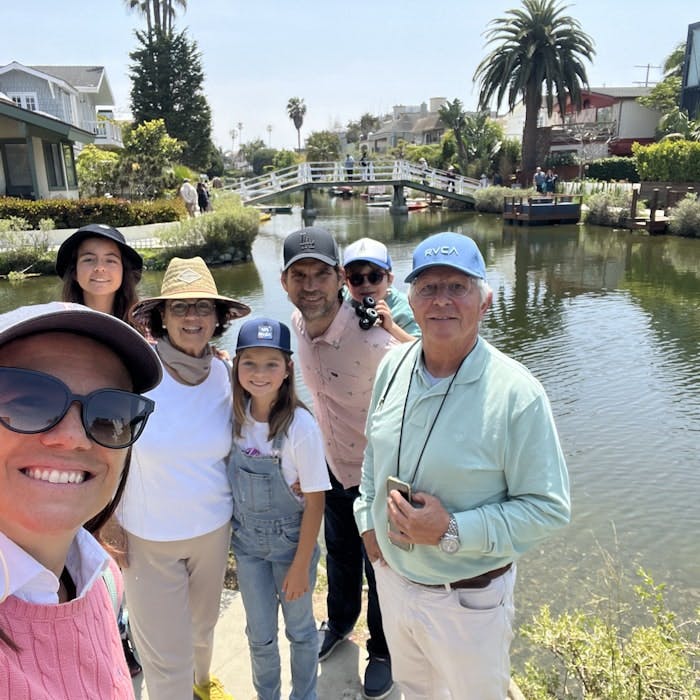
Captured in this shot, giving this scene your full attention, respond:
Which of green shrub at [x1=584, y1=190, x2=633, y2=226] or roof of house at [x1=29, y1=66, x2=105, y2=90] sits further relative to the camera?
roof of house at [x1=29, y1=66, x2=105, y2=90]

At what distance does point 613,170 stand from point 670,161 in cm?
992

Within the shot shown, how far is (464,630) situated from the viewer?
5.83 ft

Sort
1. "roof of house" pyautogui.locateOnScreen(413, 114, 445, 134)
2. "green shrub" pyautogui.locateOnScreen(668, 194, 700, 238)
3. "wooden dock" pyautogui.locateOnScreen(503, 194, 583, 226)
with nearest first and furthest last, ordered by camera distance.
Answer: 1. "green shrub" pyautogui.locateOnScreen(668, 194, 700, 238)
2. "wooden dock" pyautogui.locateOnScreen(503, 194, 583, 226)
3. "roof of house" pyautogui.locateOnScreen(413, 114, 445, 134)

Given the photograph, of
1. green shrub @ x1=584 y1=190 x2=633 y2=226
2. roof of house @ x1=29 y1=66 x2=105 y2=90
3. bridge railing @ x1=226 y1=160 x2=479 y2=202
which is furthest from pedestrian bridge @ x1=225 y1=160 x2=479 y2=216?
roof of house @ x1=29 y1=66 x2=105 y2=90

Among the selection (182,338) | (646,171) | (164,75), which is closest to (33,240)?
(182,338)

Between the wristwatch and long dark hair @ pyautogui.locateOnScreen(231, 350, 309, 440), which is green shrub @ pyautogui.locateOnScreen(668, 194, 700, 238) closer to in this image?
long dark hair @ pyautogui.locateOnScreen(231, 350, 309, 440)

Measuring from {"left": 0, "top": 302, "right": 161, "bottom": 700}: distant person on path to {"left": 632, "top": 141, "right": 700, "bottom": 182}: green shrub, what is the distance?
26.8 metres

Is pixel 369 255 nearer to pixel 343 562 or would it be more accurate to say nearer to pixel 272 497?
pixel 272 497

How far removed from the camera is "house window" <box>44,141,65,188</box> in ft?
74.3

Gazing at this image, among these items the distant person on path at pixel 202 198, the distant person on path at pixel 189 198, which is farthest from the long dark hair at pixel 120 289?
the distant person on path at pixel 202 198

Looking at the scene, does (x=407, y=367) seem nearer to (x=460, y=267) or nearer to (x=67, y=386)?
(x=460, y=267)

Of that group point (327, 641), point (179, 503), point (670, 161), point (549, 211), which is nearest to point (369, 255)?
point (179, 503)

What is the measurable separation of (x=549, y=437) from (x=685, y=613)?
10.3ft

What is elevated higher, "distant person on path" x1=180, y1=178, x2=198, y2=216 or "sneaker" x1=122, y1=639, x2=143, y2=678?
"distant person on path" x1=180, y1=178, x2=198, y2=216
